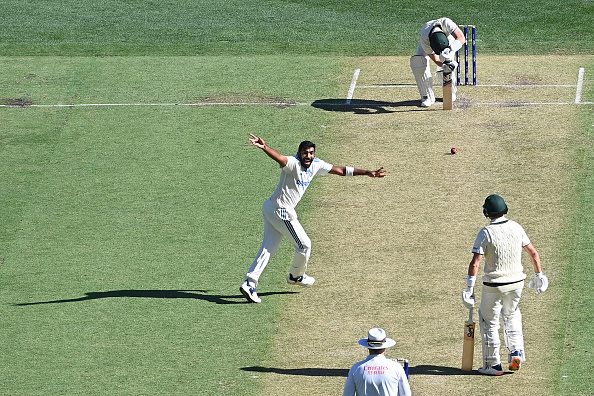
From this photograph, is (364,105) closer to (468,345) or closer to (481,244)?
(481,244)

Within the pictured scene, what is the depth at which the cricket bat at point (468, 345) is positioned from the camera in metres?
12.1

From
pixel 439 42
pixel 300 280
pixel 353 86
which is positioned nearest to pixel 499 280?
pixel 300 280

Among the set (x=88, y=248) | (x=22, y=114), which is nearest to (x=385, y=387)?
(x=88, y=248)

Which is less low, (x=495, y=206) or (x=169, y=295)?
(x=495, y=206)

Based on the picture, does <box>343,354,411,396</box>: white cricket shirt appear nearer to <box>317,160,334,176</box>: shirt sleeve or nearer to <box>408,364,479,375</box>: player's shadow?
<box>408,364,479,375</box>: player's shadow

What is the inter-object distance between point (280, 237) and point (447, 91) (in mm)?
7928

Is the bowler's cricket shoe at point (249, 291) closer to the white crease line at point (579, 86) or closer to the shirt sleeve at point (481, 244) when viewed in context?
the shirt sleeve at point (481, 244)

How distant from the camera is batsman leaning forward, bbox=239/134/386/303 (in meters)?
14.0

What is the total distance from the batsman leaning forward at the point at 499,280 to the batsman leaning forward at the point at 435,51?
9.12 m

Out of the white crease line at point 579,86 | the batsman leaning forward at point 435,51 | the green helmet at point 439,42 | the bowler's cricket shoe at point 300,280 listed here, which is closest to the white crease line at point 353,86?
the batsman leaning forward at point 435,51

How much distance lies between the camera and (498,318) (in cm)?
1223

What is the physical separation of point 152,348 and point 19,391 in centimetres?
181

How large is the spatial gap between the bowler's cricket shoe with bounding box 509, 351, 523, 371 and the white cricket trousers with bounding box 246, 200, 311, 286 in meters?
3.39

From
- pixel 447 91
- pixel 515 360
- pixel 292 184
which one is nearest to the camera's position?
pixel 515 360
